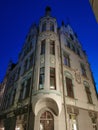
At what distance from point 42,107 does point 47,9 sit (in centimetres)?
1783

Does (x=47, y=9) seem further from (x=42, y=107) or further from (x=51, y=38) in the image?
(x=42, y=107)

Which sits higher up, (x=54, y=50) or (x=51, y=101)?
(x=54, y=50)

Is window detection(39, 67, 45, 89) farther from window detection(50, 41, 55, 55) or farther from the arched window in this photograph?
window detection(50, 41, 55, 55)

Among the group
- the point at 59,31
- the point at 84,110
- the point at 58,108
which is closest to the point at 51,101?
the point at 58,108

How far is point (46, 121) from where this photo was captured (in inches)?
379

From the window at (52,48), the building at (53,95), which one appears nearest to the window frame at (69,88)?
the building at (53,95)

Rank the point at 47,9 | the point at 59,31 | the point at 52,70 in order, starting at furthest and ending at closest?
the point at 47,9 → the point at 59,31 → the point at 52,70

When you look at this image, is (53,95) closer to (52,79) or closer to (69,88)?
(52,79)

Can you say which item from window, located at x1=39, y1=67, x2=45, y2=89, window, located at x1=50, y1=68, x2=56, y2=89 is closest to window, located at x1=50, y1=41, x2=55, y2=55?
window, located at x1=50, y1=68, x2=56, y2=89

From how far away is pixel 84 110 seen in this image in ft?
39.9

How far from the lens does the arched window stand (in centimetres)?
936

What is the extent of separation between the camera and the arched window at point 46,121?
9.36 meters

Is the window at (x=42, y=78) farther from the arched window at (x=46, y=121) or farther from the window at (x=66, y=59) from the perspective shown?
the window at (x=66, y=59)

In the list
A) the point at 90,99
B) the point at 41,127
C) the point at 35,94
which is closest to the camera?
the point at 41,127
